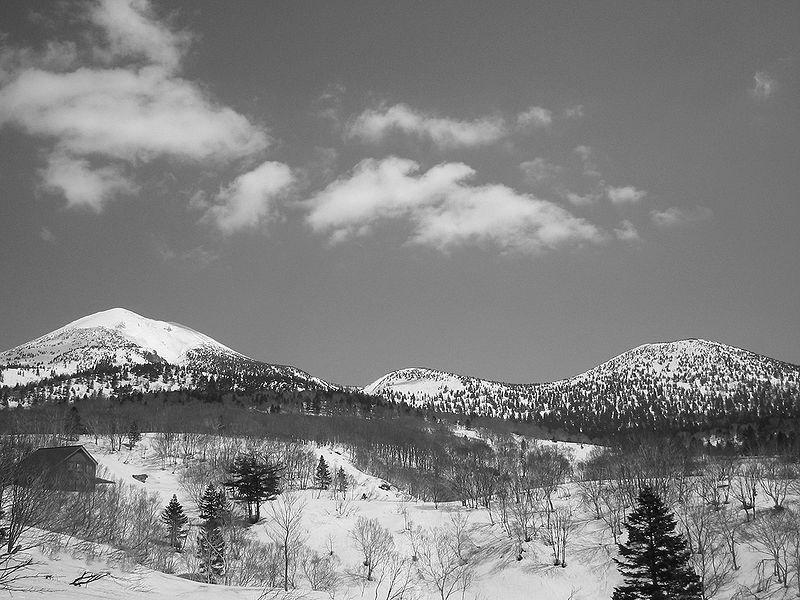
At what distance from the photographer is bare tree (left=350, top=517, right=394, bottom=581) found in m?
68.6

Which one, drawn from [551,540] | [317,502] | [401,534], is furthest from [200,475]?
[551,540]

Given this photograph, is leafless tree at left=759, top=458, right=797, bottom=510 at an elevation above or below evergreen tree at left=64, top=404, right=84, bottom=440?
below

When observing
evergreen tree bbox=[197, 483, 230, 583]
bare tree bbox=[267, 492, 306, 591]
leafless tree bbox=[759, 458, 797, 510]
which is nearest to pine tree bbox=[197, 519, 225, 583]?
evergreen tree bbox=[197, 483, 230, 583]

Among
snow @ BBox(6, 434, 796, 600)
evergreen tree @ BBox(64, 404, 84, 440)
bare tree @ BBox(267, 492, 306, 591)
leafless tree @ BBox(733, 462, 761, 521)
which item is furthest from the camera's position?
evergreen tree @ BBox(64, 404, 84, 440)

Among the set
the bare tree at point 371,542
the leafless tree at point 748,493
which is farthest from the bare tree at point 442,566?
the leafless tree at point 748,493

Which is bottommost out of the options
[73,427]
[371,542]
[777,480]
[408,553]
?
[408,553]

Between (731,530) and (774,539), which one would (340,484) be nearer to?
(731,530)

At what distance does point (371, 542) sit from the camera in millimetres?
71312

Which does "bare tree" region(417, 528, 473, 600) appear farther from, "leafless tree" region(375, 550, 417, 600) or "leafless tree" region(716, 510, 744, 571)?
"leafless tree" region(716, 510, 744, 571)

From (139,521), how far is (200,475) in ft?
182

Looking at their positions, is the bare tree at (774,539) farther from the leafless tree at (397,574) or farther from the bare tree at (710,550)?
the leafless tree at (397,574)

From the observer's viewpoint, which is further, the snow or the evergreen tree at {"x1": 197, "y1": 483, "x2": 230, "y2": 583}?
the evergreen tree at {"x1": 197, "y1": 483, "x2": 230, "y2": 583}

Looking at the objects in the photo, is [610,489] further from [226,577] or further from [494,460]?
[494,460]

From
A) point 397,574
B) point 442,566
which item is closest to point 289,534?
point 397,574
